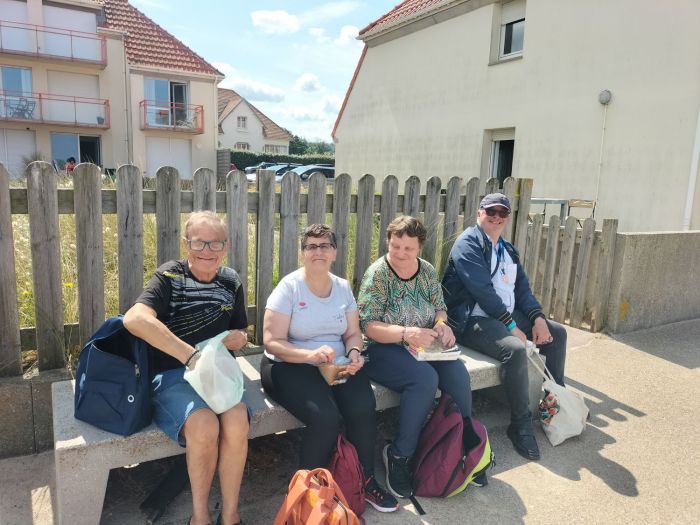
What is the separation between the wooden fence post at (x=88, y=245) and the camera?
9.66 ft

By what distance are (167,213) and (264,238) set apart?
2.21 ft

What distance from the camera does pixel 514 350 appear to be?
3256 millimetres

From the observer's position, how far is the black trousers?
98.7 inches

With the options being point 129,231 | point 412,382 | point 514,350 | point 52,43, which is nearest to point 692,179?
point 514,350


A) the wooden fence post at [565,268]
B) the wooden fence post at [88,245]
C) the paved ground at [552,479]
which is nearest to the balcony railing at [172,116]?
the wooden fence post at [565,268]

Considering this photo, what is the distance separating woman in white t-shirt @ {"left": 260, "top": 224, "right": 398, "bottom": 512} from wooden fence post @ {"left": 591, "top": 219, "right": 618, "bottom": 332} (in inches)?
144

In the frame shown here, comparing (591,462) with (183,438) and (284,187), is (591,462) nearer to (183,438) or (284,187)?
(183,438)

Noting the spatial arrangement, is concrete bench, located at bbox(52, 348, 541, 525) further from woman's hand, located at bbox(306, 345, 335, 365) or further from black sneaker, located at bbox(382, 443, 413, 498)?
black sneaker, located at bbox(382, 443, 413, 498)

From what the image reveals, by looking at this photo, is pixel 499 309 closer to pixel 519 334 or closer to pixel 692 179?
pixel 519 334

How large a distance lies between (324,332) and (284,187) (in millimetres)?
1235

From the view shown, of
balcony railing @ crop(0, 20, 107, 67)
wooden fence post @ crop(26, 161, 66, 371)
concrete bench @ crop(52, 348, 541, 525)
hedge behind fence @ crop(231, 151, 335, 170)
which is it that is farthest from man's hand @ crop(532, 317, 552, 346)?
hedge behind fence @ crop(231, 151, 335, 170)

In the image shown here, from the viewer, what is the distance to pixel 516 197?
491cm

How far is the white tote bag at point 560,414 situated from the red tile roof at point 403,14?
34.4 ft

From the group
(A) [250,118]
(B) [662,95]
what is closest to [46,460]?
(B) [662,95]
